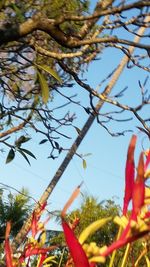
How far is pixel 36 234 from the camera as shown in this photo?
1.14 metres

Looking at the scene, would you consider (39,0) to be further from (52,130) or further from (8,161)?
(8,161)

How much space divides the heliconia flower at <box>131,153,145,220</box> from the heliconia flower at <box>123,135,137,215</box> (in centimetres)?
2

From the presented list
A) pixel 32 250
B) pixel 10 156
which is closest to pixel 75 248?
pixel 32 250

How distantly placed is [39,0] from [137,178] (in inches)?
153

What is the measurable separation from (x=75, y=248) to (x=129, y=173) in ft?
0.36

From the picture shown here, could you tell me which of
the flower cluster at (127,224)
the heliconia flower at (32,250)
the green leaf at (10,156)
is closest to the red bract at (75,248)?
the flower cluster at (127,224)

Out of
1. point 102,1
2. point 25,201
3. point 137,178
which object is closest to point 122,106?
point 102,1

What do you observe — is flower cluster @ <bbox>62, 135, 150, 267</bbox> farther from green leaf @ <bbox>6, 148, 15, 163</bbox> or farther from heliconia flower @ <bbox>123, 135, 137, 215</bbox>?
green leaf @ <bbox>6, 148, 15, 163</bbox>

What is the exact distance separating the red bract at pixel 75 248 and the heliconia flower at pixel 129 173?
75 mm

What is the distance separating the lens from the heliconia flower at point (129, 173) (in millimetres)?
562

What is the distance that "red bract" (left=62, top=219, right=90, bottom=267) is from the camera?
0.53m

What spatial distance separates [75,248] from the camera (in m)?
0.53

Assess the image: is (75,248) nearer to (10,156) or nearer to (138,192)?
(138,192)

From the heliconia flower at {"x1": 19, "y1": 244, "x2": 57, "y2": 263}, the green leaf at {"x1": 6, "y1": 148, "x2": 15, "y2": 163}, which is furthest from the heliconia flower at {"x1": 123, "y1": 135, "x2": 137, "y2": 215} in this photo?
the green leaf at {"x1": 6, "y1": 148, "x2": 15, "y2": 163}
